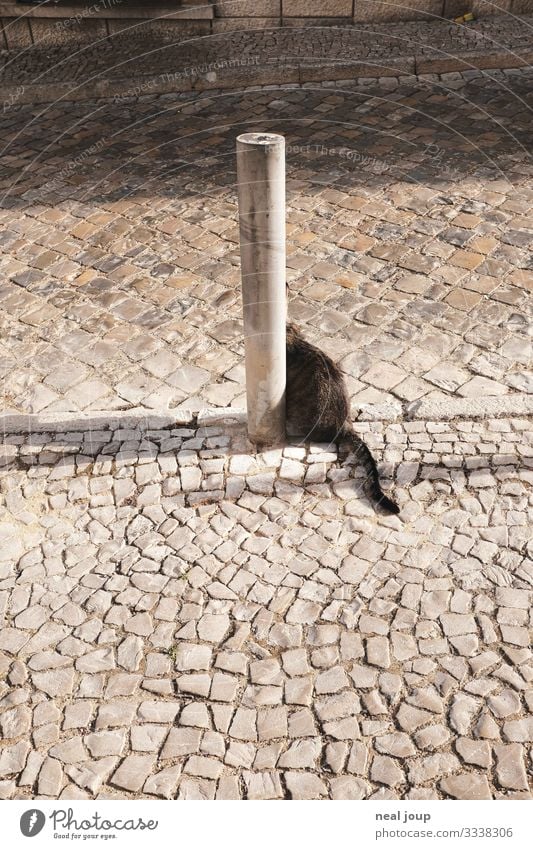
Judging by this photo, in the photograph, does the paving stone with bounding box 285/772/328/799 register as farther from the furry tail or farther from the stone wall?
the stone wall

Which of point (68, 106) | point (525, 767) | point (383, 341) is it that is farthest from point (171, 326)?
point (68, 106)

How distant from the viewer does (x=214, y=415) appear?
552 cm

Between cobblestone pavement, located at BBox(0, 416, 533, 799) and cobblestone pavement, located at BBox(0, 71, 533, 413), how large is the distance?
2.25 feet

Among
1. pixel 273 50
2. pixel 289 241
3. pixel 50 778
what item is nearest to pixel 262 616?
pixel 50 778

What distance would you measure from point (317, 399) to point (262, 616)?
5.49 ft

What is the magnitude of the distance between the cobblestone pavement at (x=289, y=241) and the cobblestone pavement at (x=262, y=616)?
27.0 inches

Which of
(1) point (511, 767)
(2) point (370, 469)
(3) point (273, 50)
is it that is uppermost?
(3) point (273, 50)

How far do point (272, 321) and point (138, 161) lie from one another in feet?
16.2

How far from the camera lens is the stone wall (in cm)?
1090

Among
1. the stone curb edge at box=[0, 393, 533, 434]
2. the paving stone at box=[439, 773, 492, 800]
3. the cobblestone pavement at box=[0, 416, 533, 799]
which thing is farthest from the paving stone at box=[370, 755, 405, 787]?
the stone curb edge at box=[0, 393, 533, 434]

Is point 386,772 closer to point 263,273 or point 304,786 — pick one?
point 304,786

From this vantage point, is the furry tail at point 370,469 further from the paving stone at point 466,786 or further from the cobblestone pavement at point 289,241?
the paving stone at point 466,786

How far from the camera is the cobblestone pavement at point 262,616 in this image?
142 inches

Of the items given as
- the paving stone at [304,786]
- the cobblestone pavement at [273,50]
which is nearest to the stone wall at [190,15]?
the cobblestone pavement at [273,50]
